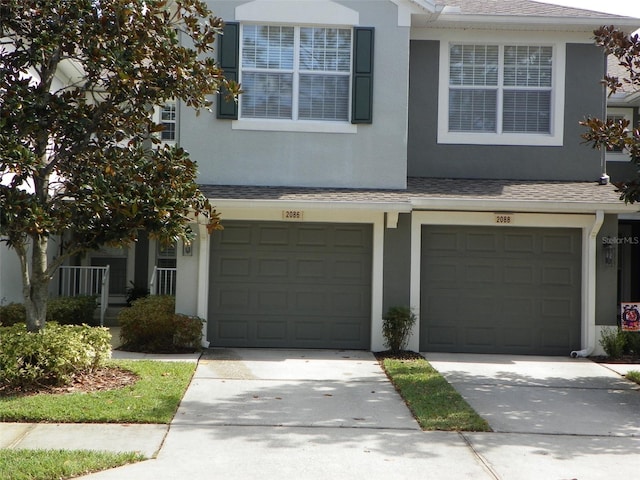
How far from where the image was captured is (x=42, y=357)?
8.61 m

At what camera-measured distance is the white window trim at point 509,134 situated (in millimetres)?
13867

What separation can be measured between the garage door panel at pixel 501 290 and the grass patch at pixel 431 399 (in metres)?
1.69

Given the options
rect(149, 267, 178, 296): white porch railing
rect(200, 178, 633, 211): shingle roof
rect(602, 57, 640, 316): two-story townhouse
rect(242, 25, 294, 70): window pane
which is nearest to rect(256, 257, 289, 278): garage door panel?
rect(200, 178, 633, 211): shingle roof

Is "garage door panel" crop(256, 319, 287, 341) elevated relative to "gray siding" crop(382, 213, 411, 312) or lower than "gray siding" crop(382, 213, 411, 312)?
lower

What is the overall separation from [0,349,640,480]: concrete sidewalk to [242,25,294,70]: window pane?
535 cm

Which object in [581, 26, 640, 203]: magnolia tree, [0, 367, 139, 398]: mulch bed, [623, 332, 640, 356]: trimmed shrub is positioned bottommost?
[0, 367, 139, 398]: mulch bed

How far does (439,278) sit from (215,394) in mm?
5314

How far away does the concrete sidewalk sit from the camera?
6426mm

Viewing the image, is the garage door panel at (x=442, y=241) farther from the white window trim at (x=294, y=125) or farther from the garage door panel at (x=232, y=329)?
the garage door panel at (x=232, y=329)

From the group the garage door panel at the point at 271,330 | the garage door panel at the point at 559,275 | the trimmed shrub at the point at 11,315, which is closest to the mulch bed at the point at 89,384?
the garage door panel at the point at 271,330

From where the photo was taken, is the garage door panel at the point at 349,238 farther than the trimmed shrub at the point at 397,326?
Yes

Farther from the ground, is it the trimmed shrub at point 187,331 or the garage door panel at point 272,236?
the garage door panel at point 272,236

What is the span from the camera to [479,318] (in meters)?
13.1

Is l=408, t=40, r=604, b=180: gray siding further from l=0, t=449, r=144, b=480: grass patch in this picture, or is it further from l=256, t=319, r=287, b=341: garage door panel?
l=0, t=449, r=144, b=480: grass patch
